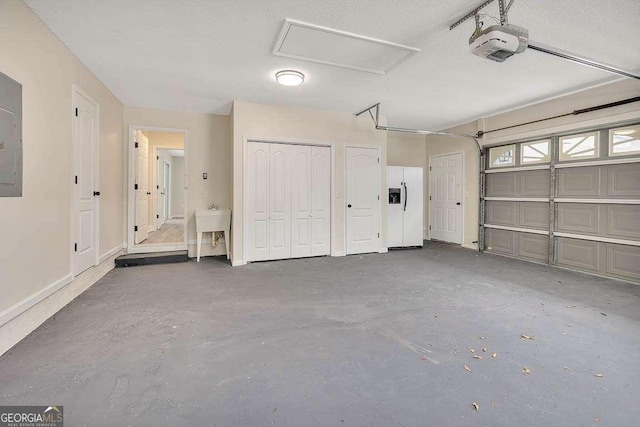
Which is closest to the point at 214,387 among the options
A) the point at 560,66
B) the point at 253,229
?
the point at 253,229

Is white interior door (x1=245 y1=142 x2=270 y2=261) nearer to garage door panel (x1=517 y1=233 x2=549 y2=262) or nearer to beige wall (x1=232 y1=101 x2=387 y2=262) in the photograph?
beige wall (x1=232 y1=101 x2=387 y2=262)

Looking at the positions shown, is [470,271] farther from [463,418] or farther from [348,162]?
[463,418]

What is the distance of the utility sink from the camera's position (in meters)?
4.86

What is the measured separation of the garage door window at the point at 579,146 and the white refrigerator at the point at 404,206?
2.44m

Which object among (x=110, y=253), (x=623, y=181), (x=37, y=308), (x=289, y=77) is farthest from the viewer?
(x=110, y=253)

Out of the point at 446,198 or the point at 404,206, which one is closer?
the point at 404,206

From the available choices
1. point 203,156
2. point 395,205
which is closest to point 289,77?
point 203,156

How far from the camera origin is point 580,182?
4.33 m

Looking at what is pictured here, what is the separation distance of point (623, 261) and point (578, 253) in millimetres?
521

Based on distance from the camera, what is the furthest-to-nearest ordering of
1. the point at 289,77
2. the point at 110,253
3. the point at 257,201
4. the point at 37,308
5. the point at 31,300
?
the point at 257,201 < the point at 110,253 < the point at 289,77 < the point at 37,308 < the point at 31,300

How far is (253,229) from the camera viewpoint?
4.85 m

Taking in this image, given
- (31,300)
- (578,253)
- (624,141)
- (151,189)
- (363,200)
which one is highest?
(624,141)

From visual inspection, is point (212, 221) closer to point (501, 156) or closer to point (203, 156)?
point (203, 156)

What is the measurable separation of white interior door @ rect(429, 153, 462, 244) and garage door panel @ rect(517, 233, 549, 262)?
4.28 ft
